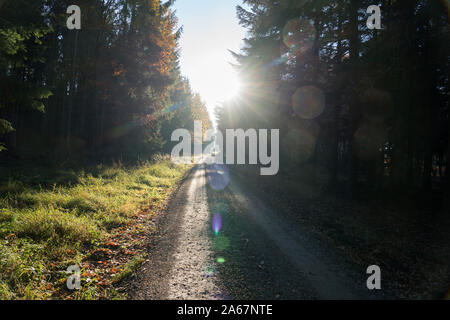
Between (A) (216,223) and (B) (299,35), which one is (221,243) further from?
(B) (299,35)

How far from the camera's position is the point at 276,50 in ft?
54.8

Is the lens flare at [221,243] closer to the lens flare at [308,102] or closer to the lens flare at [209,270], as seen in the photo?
the lens flare at [209,270]

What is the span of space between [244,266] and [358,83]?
10251 mm

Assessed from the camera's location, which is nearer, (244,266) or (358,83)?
(244,266)

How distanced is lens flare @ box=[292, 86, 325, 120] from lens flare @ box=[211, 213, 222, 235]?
8.37 metres

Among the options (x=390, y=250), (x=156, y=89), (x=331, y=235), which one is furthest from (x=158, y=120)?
(x=390, y=250)

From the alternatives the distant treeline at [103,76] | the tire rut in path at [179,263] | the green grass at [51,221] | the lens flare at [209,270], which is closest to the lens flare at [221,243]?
the tire rut in path at [179,263]

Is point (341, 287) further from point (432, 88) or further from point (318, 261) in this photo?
point (432, 88)

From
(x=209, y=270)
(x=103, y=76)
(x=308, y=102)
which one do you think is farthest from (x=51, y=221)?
(x=103, y=76)

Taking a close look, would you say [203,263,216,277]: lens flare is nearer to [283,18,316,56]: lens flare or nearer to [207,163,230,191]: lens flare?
[207,163,230,191]: lens flare

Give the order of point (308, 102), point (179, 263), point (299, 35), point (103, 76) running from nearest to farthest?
point (179, 263), point (308, 102), point (299, 35), point (103, 76)

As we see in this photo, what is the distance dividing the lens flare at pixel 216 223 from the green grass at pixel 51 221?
283cm

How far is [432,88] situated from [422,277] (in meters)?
9.14

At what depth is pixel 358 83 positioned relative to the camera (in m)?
10.1
